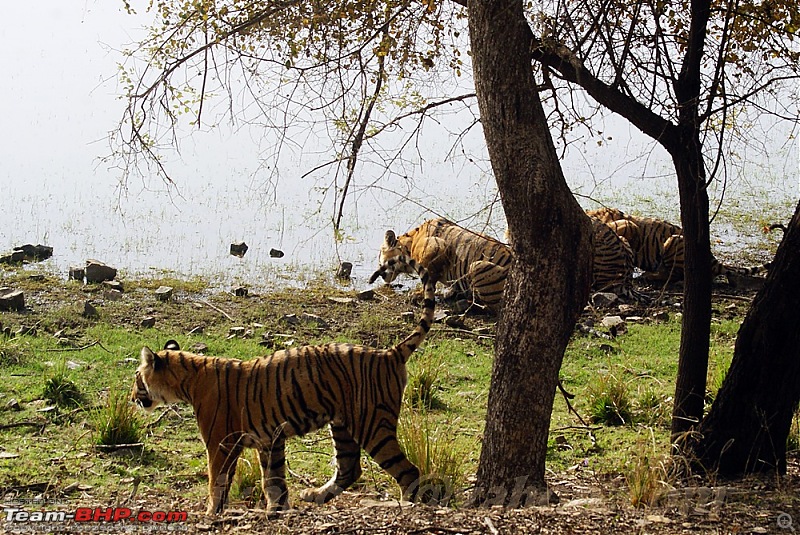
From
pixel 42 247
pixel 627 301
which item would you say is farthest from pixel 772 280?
pixel 42 247

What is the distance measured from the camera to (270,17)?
713 cm

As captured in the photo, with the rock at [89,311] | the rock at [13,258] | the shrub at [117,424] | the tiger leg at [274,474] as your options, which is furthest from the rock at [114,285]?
the tiger leg at [274,474]

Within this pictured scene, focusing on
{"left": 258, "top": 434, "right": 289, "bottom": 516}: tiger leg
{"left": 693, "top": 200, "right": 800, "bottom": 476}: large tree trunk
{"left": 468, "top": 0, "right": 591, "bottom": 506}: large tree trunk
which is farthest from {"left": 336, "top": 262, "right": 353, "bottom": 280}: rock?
{"left": 468, "top": 0, "right": 591, "bottom": 506}: large tree trunk

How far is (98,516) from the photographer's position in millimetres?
5027

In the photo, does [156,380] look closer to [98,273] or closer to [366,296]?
[366,296]

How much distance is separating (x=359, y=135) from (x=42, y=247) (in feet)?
28.5

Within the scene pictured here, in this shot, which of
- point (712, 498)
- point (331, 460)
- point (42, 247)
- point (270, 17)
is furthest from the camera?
point (42, 247)

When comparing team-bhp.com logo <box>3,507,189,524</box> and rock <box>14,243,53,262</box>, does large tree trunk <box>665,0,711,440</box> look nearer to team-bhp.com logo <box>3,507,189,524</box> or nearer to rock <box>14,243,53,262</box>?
team-bhp.com logo <box>3,507,189,524</box>

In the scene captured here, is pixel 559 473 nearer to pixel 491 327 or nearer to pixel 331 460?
pixel 331 460

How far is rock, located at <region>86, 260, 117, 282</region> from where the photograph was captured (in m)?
11.7

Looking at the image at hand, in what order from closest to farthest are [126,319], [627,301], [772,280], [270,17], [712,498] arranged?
1. [712,498]
2. [772,280]
3. [270,17]
4. [126,319]
5. [627,301]

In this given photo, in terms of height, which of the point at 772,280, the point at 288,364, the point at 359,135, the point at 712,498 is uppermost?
the point at 359,135

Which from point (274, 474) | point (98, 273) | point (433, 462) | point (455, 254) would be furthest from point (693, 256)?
point (98, 273)

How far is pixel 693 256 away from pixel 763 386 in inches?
39.9
